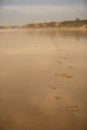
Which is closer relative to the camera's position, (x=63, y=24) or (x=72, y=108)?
(x=72, y=108)

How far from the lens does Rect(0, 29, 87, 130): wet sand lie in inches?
67.0

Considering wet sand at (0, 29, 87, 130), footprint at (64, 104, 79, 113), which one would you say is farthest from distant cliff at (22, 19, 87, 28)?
footprint at (64, 104, 79, 113)

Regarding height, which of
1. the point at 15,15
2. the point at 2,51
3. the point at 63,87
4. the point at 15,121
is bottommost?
the point at 15,121

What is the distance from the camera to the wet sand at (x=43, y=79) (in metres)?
1.70

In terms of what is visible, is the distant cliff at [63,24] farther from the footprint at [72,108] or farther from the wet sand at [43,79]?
the footprint at [72,108]

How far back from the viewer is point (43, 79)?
69.4 inches

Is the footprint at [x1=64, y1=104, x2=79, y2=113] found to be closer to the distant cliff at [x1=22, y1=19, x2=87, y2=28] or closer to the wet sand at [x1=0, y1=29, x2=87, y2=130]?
the wet sand at [x1=0, y1=29, x2=87, y2=130]

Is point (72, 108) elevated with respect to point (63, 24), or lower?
lower

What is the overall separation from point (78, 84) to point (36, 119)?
0.33 m

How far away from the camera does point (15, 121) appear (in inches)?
66.9

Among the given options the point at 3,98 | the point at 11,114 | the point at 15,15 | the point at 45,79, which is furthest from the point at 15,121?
the point at 15,15

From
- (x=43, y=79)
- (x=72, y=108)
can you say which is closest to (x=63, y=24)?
(x=43, y=79)

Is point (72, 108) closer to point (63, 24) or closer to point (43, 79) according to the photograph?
point (43, 79)

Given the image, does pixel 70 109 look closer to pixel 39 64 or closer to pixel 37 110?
pixel 37 110
